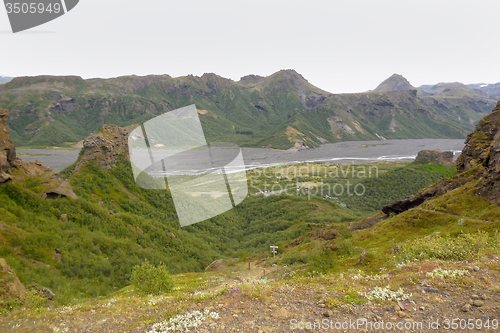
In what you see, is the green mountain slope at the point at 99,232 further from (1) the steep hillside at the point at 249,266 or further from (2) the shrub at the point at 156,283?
(2) the shrub at the point at 156,283

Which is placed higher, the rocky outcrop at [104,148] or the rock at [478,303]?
the rocky outcrop at [104,148]

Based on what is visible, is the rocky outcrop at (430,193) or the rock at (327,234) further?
the rock at (327,234)

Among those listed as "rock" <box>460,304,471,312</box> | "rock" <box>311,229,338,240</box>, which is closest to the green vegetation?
"rock" <box>311,229,338,240</box>

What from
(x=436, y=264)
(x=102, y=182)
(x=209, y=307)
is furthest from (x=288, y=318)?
(x=102, y=182)

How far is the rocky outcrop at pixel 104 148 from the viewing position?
4262 centimetres

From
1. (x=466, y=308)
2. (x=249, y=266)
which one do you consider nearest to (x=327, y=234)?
(x=249, y=266)

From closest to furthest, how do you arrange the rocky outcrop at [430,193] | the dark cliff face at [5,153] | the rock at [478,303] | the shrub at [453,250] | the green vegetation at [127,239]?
1. the rock at [478,303]
2. the shrub at [453,250]
3. the green vegetation at [127,239]
4. the dark cliff face at [5,153]
5. the rocky outcrop at [430,193]

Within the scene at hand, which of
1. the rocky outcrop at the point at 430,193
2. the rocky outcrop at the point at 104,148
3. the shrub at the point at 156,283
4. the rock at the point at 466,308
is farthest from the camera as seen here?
the rocky outcrop at the point at 104,148

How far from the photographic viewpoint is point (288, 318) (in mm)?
9062

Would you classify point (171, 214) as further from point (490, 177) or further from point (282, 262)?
point (490, 177)

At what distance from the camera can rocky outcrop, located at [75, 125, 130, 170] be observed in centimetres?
4262

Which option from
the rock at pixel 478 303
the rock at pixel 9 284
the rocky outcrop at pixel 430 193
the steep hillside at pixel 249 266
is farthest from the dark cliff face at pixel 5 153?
the rocky outcrop at pixel 430 193

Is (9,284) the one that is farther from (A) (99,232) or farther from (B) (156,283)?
(A) (99,232)

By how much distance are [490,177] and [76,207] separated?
45456 mm
